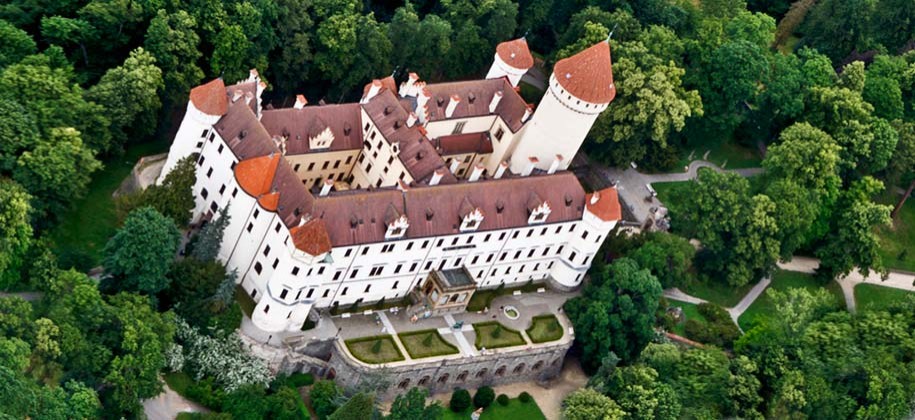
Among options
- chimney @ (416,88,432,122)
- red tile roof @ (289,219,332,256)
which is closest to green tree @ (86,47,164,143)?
red tile roof @ (289,219,332,256)

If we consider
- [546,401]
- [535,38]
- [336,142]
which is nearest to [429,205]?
[336,142]

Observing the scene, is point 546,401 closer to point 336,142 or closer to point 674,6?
point 336,142

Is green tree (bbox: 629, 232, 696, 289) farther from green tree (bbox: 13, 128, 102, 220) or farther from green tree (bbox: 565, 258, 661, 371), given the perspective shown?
green tree (bbox: 13, 128, 102, 220)

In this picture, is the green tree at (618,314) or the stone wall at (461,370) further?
the green tree at (618,314)

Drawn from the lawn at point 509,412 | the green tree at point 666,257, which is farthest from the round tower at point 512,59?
the lawn at point 509,412

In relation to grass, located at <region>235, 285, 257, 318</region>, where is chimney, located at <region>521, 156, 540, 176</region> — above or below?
above

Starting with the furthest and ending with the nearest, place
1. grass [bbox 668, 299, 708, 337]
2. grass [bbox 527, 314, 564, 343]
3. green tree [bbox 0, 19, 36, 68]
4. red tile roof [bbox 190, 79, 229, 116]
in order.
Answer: grass [bbox 668, 299, 708, 337] < grass [bbox 527, 314, 564, 343] < green tree [bbox 0, 19, 36, 68] < red tile roof [bbox 190, 79, 229, 116]

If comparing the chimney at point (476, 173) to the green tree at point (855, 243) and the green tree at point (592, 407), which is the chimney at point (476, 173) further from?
the green tree at point (855, 243)

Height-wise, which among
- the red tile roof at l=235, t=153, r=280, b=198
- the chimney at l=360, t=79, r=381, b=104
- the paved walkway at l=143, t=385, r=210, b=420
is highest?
the chimney at l=360, t=79, r=381, b=104
